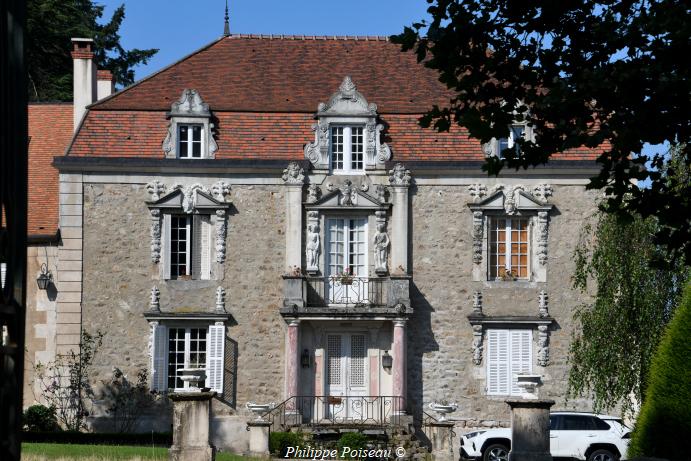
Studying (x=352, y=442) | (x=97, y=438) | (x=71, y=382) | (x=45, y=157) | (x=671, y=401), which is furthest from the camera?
(x=45, y=157)

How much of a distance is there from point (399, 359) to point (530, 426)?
1061cm

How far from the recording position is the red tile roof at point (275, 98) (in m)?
29.8

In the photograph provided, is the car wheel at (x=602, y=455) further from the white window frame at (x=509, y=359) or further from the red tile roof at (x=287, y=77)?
the red tile roof at (x=287, y=77)

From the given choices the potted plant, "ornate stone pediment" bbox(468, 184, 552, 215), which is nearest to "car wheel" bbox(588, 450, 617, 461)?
"ornate stone pediment" bbox(468, 184, 552, 215)

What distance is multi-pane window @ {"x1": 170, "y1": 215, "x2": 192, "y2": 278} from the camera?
29.5 meters

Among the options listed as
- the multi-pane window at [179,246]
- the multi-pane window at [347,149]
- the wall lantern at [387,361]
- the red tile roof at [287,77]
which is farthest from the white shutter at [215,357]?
the red tile roof at [287,77]

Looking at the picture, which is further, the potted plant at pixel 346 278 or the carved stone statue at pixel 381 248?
the carved stone statue at pixel 381 248

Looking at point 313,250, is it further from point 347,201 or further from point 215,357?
point 215,357

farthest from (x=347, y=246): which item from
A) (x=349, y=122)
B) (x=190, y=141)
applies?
(x=190, y=141)

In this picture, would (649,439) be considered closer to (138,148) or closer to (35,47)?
(138,148)

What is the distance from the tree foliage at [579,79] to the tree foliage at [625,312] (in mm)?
14422

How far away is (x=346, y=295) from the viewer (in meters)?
29.1

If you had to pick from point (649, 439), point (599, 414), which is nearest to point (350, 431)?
point (599, 414)

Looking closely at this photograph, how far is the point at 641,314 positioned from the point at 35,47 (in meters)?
25.0
